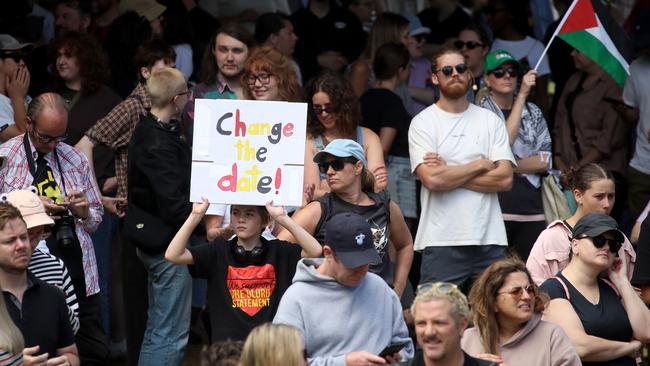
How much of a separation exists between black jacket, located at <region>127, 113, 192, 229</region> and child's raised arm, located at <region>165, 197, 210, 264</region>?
93cm

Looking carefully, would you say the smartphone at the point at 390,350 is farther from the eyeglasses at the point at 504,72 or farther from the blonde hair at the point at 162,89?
the eyeglasses at the point at 504,72

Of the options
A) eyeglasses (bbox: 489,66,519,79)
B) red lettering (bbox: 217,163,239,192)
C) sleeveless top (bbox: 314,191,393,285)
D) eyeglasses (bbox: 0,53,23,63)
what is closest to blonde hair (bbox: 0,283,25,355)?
red lettering (bbox: 217,163,239,192)

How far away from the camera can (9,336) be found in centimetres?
662

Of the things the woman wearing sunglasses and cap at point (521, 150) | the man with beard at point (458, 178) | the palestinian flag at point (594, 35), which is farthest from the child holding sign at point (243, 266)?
the palestinian flag at point (594, 35)

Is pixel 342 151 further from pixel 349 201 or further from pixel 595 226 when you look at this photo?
pixel 595 226

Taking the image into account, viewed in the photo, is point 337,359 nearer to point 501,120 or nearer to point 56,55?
point 501,120

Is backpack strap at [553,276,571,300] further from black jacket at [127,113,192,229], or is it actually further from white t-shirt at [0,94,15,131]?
white t-shirt at [0,94,15,131]

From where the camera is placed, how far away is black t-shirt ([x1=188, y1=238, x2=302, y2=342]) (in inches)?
306

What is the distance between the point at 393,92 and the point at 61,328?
14.0 ft

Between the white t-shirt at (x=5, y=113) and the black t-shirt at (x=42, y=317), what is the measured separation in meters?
2.48

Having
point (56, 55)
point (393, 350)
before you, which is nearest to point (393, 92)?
point (56, 55)

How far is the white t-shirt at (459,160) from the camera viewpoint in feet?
30.1

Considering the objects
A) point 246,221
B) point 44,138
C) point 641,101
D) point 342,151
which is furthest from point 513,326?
point 641,101

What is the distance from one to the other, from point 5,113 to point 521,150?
357 cm
